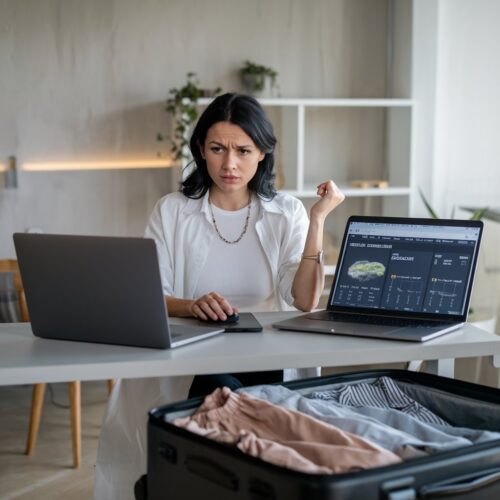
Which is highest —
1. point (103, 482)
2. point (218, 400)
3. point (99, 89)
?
point (99, 89)

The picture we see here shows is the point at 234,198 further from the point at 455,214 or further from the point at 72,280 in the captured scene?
the point at 455,214

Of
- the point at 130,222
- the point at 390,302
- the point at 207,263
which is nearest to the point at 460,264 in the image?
the point at 390,302

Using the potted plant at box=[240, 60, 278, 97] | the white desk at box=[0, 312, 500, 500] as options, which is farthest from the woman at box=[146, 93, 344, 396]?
the potted plant at box=[240, 60, 278, 97]

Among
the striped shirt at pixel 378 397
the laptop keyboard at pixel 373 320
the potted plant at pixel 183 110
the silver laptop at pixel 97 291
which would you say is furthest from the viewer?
the potted plant at pixel 183 110

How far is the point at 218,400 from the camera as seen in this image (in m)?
1.84

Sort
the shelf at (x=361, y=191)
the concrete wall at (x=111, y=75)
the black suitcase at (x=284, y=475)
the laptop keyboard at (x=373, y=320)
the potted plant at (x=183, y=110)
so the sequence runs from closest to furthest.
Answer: the black suitcase at (x=284, y=475) < the laptop keyboard at (x=373, y=320) < the potted plant at (x=183, y=110) < the shelf at (x=361, y=191) < the concrete wall at (x=111, y=75)

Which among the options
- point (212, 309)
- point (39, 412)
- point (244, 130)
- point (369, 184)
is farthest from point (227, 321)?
point (369, 184)

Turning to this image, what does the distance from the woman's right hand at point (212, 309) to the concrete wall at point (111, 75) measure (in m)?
2.80

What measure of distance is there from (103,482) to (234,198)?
39.5 inches

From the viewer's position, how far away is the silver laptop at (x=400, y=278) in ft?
8.01

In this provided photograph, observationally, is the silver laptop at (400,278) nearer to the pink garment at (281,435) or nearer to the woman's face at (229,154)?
the woman's face at (229,154)

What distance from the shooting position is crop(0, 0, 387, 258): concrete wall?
506 cm

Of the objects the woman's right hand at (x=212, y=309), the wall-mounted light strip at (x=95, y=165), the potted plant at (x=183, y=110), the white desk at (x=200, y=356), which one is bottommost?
the white desk at (x=200, y=356)

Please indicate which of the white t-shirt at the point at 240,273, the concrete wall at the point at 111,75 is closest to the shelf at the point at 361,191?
the concrete wall at the point at 111,75
